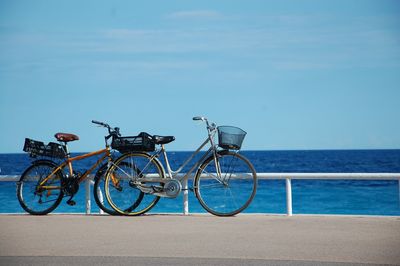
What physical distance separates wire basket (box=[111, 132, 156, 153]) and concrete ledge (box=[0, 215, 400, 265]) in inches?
39.4

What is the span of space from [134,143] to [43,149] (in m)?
1.45

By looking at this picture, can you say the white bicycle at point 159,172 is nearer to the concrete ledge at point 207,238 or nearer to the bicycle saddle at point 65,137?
the concrete ledge at point 207,238

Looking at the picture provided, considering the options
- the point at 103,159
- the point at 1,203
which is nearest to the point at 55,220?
the point at 103,159

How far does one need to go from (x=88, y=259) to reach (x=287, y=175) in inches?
164

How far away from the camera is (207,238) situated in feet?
25.7

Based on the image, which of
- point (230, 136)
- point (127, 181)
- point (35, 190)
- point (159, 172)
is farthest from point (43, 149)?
point (230, 136)

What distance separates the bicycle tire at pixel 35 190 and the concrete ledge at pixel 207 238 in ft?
1.48

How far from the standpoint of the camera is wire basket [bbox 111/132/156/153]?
1027 cm

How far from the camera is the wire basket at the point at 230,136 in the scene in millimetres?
9938

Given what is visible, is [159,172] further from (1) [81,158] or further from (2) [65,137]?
(2) [65,137]

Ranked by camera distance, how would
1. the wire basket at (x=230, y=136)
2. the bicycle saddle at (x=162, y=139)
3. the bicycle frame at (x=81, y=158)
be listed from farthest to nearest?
the bicycle frame at (x=81, y=158), the bicycle saddle at (x=162, y=139), the wire basket at (x=230, y=136)

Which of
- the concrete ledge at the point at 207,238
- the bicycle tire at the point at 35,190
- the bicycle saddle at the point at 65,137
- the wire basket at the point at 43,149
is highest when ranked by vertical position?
the bicycle saddle at the point at 65,137

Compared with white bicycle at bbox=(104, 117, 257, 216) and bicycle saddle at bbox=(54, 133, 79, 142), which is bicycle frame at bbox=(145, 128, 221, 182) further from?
bicycle saddle at bbox=(54, 133, 79, 142)

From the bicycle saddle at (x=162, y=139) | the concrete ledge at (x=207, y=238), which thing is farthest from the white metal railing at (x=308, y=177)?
the bicycle saddle at (x=162, y=139)
